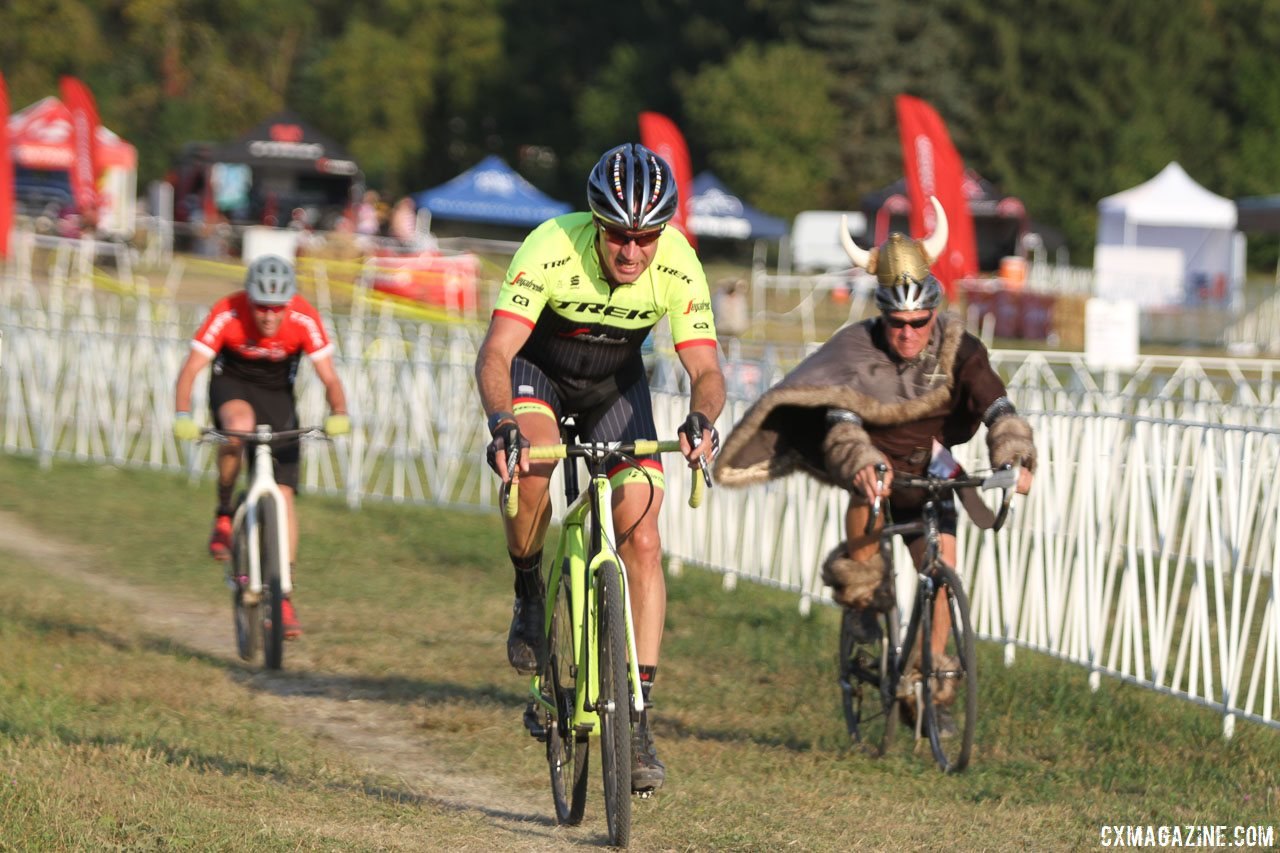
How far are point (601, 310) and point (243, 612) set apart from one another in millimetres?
4154

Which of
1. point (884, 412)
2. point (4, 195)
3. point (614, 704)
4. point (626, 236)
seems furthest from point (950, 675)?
point (4, 195)

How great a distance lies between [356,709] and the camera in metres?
9.15

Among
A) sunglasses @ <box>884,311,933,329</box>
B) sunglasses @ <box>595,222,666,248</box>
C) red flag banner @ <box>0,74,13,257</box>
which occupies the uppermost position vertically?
red flag banner @ <box>0,74,13,257</box>

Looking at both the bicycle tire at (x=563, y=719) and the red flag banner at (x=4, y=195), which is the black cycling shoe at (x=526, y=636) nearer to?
the bicycle tire at (x=563, y=719)

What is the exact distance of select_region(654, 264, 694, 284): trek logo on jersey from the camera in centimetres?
671

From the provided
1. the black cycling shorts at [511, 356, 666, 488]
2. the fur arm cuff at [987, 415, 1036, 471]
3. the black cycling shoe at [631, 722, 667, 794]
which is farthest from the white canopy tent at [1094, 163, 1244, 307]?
the black cycling shoe at [631, 722, 667, 794]

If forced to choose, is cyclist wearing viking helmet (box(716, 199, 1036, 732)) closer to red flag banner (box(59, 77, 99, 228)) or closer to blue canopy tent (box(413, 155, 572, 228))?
red flag banner (box(59, 77, 99, 228))

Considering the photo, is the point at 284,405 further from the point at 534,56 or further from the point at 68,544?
the point at 534,56

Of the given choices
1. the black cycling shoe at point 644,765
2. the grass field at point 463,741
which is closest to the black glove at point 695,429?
the black cycling shoe at point 644,765

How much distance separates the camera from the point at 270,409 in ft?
34.3

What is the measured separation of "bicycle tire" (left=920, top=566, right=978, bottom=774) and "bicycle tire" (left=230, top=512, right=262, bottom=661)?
3841 millimetres

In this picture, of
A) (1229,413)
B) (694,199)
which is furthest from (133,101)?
(1229,413)

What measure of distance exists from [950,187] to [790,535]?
836cm

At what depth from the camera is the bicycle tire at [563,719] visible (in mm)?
6488
